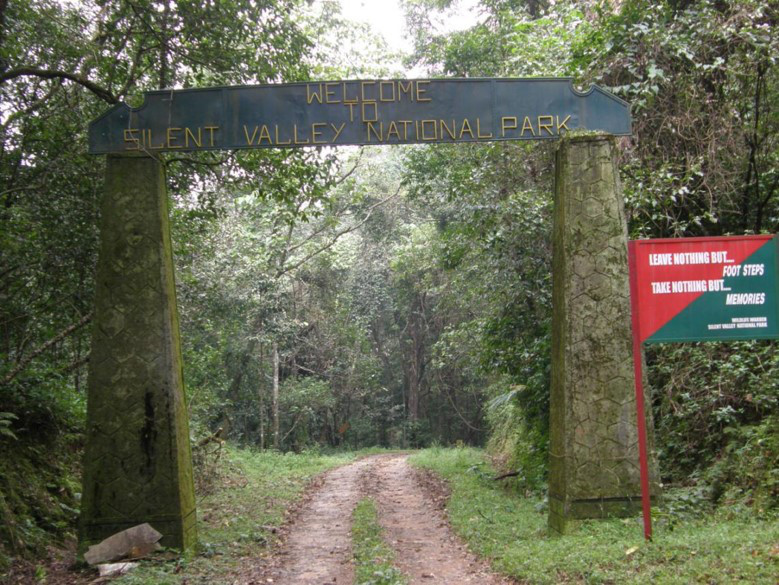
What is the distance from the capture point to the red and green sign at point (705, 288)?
5945 millimetres

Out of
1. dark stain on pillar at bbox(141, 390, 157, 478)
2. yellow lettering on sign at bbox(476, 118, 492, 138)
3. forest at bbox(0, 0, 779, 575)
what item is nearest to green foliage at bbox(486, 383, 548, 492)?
forest at bbox(0, 0, 779, 575)

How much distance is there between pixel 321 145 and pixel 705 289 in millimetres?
4638

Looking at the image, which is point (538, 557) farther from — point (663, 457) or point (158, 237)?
point (158, 237)

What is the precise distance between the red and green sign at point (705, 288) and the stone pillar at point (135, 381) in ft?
16.8

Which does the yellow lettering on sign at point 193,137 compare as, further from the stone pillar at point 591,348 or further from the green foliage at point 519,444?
the green foliage at point 519,444

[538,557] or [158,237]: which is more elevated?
[158,237]

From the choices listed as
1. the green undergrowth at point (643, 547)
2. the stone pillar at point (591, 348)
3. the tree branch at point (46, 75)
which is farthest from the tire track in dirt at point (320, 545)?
the tree branch at point (46, 75)

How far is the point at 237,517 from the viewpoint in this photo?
10.9 meters

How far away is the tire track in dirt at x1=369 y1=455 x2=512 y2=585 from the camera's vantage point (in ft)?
23.8

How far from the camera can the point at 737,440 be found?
8.43m

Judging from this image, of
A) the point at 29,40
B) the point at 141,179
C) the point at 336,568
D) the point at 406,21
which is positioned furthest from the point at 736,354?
the point at 406,21

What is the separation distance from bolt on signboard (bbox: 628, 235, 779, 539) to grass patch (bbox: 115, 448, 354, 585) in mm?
5010

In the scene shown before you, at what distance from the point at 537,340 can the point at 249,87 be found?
668cm

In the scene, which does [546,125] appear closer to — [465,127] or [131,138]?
[465,127]
